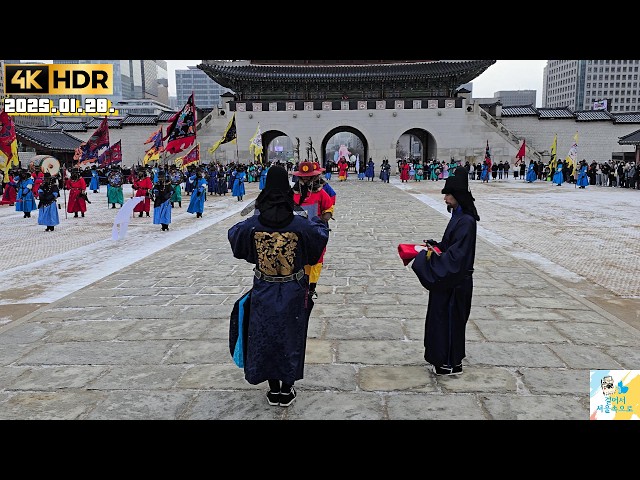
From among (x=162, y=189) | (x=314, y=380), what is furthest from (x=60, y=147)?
(x=314, y=380)

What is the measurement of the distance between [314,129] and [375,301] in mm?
30544

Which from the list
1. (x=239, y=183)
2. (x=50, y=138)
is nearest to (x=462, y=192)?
(x=239, y=183)

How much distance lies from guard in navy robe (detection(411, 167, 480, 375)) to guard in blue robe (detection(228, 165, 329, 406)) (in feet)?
3.11

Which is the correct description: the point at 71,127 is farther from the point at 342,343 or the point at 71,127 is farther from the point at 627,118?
the point at 627,118

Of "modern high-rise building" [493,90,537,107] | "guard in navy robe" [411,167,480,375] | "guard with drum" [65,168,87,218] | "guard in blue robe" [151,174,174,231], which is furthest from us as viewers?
"modern high-rise building" [493,90,537,107]

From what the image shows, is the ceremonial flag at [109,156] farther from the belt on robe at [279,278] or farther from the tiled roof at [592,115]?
the tiled roof at [592,115]

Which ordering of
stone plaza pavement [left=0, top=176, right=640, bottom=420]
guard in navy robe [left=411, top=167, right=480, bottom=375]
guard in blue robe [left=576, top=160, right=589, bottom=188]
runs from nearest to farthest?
stone plaza pavement [left=0, top=176, right=640, bottom=420], guard in navy robe [left=411, top=167, right=480, bottom=375], guard in blue robe [left=576, top=160, right=589, bottom=188]

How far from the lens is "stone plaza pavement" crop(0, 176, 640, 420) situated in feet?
11.2

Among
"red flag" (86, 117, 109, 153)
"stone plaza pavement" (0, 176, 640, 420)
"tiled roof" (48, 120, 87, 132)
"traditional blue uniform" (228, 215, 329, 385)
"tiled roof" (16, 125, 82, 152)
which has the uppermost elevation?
"tiled roof" (48, 120, 87, 132)

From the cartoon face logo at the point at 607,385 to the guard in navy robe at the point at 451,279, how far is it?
37.2 inches

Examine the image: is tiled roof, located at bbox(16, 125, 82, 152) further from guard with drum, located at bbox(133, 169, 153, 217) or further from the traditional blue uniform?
the traditional blue uniform

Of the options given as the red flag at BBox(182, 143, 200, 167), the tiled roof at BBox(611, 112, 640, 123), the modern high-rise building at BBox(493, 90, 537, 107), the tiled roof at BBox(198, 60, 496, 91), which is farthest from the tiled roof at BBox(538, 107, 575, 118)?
the modern high-rise building at BBox(493, 90, 537, 107)

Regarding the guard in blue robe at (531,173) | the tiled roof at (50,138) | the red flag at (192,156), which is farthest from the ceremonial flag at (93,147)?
the guard in blue robe at (531,173)
